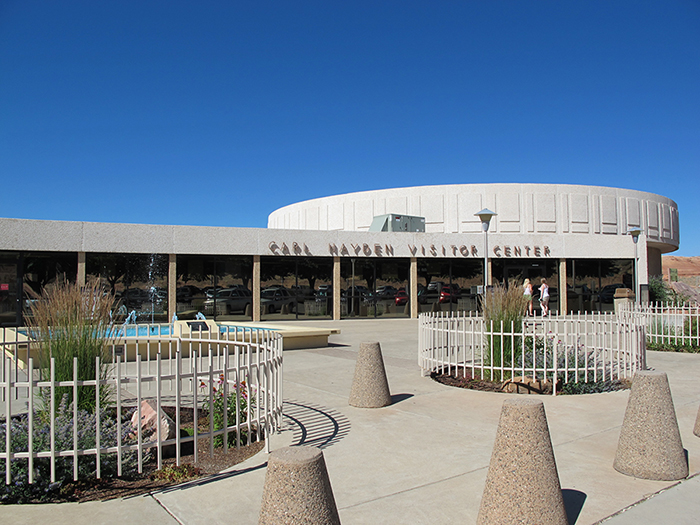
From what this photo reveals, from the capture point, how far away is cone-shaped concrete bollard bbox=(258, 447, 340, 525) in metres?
2.90

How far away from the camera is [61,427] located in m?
4.43

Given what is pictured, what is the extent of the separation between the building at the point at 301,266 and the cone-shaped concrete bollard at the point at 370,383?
11.1 m

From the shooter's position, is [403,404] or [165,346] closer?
[403,404]

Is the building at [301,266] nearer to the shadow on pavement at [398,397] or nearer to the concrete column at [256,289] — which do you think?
the concrete column at [256,289]

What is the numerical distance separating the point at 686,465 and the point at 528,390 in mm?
3427

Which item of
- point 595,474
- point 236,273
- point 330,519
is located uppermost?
point 236,273

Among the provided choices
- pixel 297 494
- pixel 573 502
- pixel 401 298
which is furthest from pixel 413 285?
pixel 297 494

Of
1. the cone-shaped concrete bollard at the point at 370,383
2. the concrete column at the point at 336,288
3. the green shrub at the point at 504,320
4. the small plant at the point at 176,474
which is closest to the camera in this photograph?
the small plant at the point at 176,474

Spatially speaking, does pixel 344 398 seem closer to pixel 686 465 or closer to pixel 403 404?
pixel 403 404

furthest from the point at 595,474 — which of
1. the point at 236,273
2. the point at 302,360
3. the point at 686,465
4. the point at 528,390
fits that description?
the point at 236,273

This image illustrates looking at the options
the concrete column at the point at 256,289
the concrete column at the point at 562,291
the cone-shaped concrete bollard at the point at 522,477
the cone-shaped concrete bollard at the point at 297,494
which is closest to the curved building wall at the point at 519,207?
the concrete column at the point at 562,291

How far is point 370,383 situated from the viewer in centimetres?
720

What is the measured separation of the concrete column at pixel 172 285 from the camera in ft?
71.7

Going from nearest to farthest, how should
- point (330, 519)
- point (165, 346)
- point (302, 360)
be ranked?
point (330, 519) → point (302, 360) → point (165, 346)
